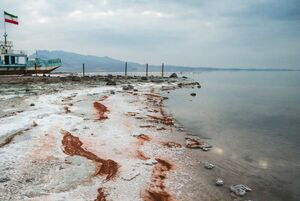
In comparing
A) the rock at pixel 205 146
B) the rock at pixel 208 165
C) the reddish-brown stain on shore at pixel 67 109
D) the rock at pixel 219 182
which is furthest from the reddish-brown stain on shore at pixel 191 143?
the reddish-brown stain on shore at pixel 67 109

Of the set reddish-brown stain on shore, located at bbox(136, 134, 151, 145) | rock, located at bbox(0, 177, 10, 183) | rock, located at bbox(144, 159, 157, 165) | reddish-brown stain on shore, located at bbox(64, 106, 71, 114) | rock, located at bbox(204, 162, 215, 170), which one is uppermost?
reddish-brown stain on shore, located at bbox(64, 106, 71, 114)

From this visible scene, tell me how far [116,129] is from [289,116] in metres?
17.5

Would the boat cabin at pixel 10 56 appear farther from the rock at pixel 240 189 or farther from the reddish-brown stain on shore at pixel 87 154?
the rock at pixel 240 189

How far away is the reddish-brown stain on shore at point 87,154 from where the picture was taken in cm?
882

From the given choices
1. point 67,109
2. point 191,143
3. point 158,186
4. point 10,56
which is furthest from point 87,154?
point 10,56

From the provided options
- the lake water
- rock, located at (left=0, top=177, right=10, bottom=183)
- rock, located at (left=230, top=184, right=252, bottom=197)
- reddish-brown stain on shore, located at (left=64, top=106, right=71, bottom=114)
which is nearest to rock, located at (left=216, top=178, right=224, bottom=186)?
rock, located at (left=230, top=184, right=252, bottom=197)

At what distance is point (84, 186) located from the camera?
7.68 metres

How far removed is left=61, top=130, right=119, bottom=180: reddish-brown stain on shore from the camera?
8816 millimetres

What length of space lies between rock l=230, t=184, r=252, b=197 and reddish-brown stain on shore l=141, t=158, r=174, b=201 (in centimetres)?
211

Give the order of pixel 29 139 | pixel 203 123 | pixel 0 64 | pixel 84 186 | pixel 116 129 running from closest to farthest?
1. pixel 84 186
2. pixel 29 139
3. pixel 116 129
4. pixel 203 123
5. pixel 0 64

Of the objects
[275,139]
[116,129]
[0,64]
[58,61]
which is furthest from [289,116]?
[58,61]

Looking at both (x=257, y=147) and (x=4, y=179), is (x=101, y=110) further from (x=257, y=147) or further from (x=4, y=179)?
(x=4, y=179)

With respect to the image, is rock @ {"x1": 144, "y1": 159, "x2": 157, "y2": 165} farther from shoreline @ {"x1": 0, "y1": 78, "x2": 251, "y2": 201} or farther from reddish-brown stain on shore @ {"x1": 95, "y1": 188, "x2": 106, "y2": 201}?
reddish-brown stain on shore @ {"x1": 95, "y1": 188, "x2": 106, "y2": 201}

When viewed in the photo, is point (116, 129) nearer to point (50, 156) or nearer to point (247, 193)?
point (50, 156)
